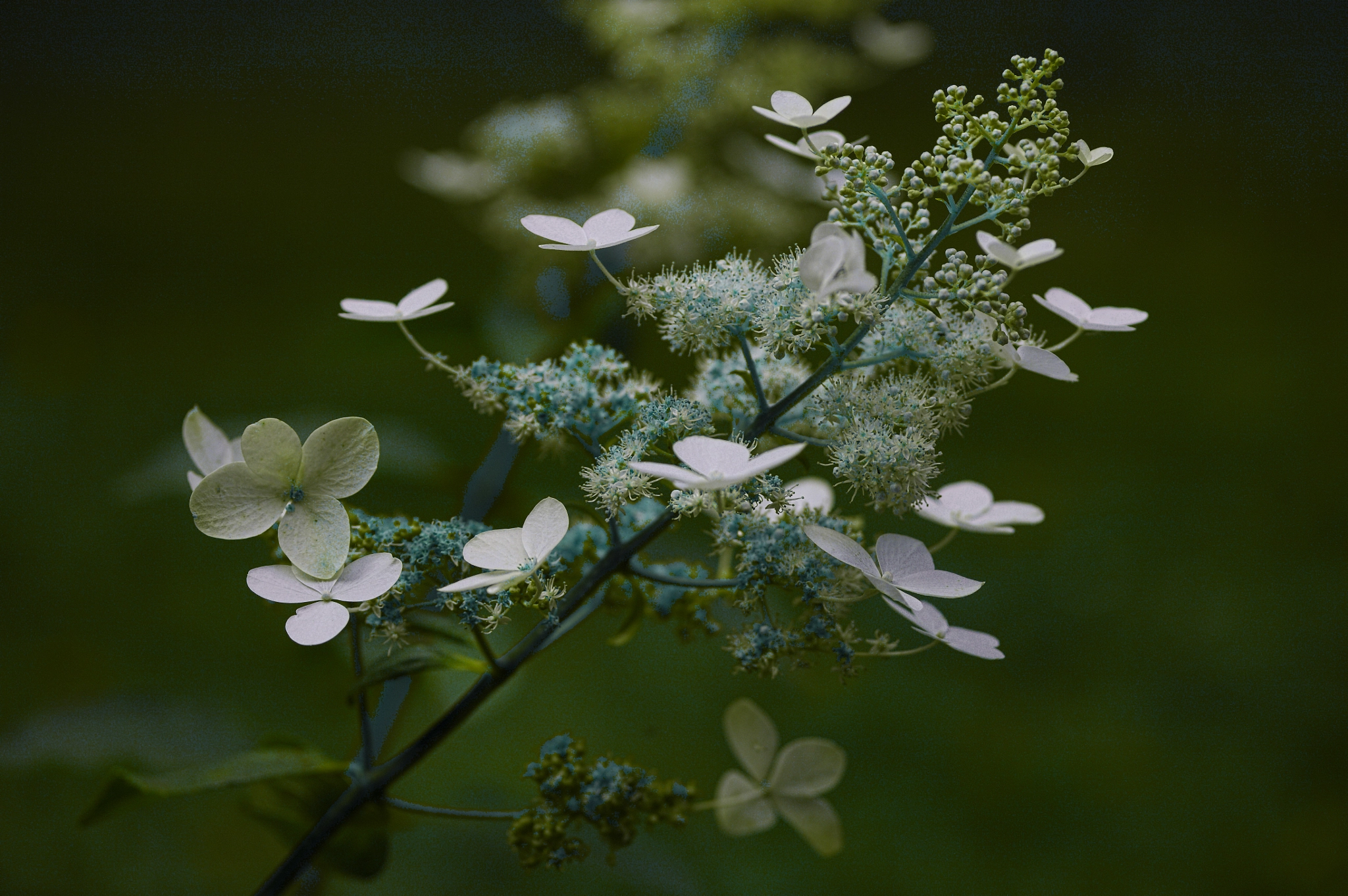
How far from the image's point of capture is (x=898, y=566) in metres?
0.27

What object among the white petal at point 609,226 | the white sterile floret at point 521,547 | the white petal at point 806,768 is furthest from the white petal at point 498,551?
the white petal at point 806,768

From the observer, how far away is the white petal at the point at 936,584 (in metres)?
0.26

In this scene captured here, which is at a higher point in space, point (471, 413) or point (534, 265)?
point (534, 265)

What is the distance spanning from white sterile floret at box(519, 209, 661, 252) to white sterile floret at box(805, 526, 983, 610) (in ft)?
0.37

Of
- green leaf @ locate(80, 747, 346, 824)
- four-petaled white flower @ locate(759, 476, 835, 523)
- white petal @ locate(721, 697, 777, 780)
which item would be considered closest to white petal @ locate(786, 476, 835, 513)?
four-petaled white flower @ locate(759, 476, 835, 523)

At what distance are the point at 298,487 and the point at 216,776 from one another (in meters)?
0.13

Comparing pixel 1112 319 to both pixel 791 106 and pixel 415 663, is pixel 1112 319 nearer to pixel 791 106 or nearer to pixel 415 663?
pixel 791 106

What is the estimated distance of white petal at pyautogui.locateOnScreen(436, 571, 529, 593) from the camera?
233mm

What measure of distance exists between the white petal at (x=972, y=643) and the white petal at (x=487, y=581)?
0.47 ft

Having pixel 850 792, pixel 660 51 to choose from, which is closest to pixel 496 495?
pixel 660 51

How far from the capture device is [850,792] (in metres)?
0.80

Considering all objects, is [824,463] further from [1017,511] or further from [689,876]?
[689,876]

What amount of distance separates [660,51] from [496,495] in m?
0.36

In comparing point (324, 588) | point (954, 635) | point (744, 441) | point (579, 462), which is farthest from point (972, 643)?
point (579, 462)
